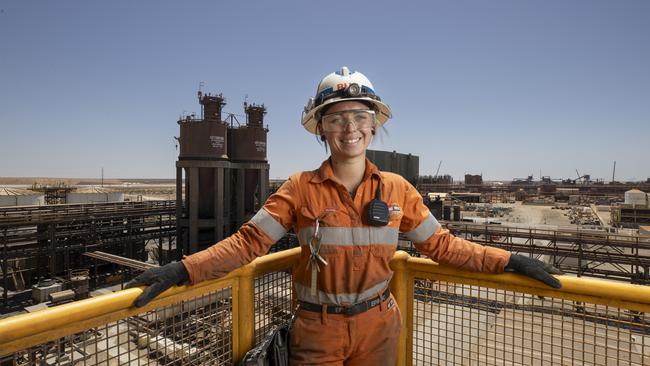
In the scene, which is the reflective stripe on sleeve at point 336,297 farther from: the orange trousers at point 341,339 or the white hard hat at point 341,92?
the white hard hat at point 341,92

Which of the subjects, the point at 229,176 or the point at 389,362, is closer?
the point at 389,362

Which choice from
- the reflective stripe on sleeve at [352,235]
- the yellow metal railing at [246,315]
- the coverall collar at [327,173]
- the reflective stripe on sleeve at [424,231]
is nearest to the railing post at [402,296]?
the yellow metal railing at [246,315]

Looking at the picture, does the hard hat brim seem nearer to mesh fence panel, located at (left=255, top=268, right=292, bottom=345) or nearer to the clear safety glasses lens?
the clear safety glasses lens

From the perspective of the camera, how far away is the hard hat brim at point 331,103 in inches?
100

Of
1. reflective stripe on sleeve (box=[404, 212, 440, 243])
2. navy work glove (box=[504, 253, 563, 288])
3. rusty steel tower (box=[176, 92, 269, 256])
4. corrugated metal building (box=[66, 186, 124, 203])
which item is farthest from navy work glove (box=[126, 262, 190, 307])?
corrugated metal building (box=[66, 186, 124, 203])

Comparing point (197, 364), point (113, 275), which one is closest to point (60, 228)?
point (113, 275)

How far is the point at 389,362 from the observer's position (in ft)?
8.29

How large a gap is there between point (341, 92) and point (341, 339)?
1.72 meters

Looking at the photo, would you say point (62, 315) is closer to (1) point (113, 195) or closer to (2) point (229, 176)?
(2) point (229, 176)

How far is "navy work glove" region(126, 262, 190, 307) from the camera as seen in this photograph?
2.04 meters

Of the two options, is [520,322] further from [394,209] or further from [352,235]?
[352,235]

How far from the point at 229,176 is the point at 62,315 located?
25052 mm

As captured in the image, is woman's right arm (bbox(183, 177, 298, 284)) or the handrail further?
woman's right arm (bbox(183, 177, 298, 284))

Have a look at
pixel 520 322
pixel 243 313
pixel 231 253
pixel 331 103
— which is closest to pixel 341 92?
pixel 331 103
